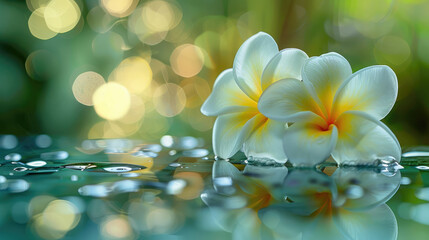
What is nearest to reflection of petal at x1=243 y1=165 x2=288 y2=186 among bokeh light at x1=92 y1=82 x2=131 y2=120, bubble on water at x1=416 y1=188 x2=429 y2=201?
bubble on water at x1=416 y1=188 x2=429 y2=201

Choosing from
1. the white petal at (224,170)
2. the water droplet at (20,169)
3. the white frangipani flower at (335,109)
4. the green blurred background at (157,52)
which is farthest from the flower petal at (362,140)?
the green blurred background at (157,52)

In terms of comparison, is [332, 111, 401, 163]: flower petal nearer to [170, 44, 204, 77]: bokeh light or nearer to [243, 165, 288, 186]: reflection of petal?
[243, 165, 288, 186]: reflection of petal

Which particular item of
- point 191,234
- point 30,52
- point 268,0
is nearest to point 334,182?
point 191,234

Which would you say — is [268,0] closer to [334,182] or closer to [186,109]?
[186,109]

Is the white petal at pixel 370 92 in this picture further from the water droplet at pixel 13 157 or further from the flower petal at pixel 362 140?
the water droplet at pixel 13 157

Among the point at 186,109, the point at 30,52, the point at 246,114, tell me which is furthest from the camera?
the point at 186,109

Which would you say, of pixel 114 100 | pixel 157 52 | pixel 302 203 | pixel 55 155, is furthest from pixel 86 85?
pixel 302 203

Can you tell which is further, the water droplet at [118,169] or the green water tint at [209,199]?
the water droplet at [118,169]
